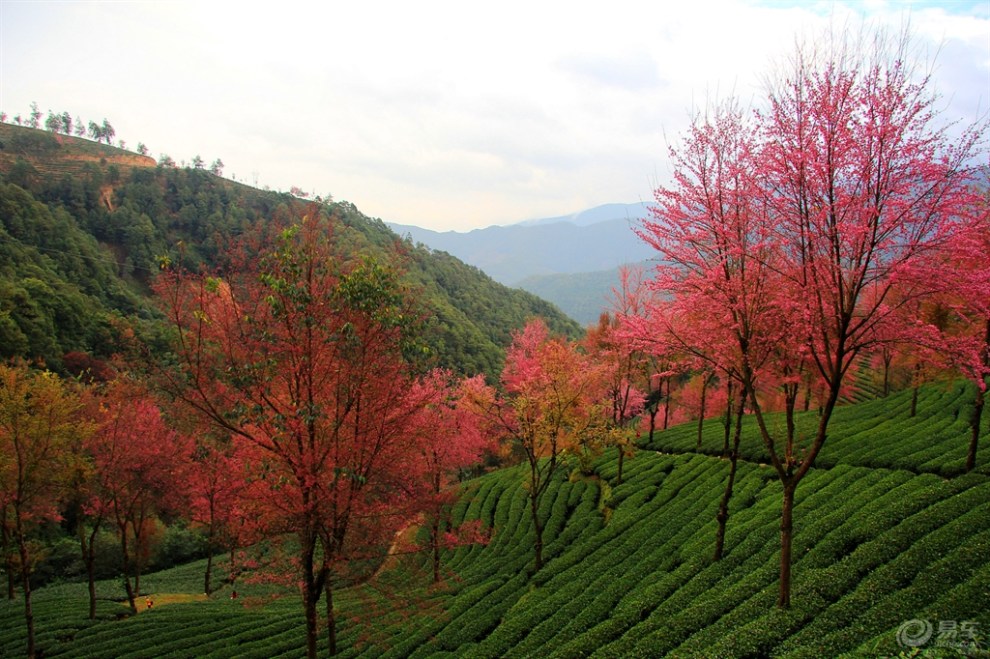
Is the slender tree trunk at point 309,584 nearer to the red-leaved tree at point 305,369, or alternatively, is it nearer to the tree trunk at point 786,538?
the red-leaved tree at point 305,369

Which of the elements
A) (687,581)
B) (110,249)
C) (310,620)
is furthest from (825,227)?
(110,249)

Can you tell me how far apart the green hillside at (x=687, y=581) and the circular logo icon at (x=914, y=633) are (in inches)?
2.2

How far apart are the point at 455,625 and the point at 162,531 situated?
29.0 metres

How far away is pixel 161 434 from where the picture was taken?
21172 mm

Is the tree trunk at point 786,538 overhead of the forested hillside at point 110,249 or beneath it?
beneath

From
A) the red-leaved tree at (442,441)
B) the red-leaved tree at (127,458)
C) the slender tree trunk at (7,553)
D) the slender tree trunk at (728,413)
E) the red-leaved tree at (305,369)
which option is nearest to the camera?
the red-leaved tree at (305,369)

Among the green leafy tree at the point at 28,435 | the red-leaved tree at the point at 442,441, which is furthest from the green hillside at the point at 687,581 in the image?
the green leafy tree at the point at 28,435

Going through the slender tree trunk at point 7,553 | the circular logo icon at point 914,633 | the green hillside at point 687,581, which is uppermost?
the circular logo icon at point 914,633

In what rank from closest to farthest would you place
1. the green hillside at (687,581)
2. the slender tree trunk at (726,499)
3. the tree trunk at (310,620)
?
the green hillside at (687,581), the tree trunk at (310,620), the slender tree trunk at (726,499)

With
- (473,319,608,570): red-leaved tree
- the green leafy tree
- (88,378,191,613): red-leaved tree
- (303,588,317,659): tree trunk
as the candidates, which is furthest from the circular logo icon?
(88,378,191,613): red-leaved tree

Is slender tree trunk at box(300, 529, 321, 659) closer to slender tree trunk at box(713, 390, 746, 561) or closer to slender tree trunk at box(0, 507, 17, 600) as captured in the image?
slender tree trunk at box(713, 390, 746, 561)

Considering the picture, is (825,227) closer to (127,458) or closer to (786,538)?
(786,538)

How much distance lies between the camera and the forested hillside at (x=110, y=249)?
4497 cm

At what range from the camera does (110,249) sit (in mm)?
75938
